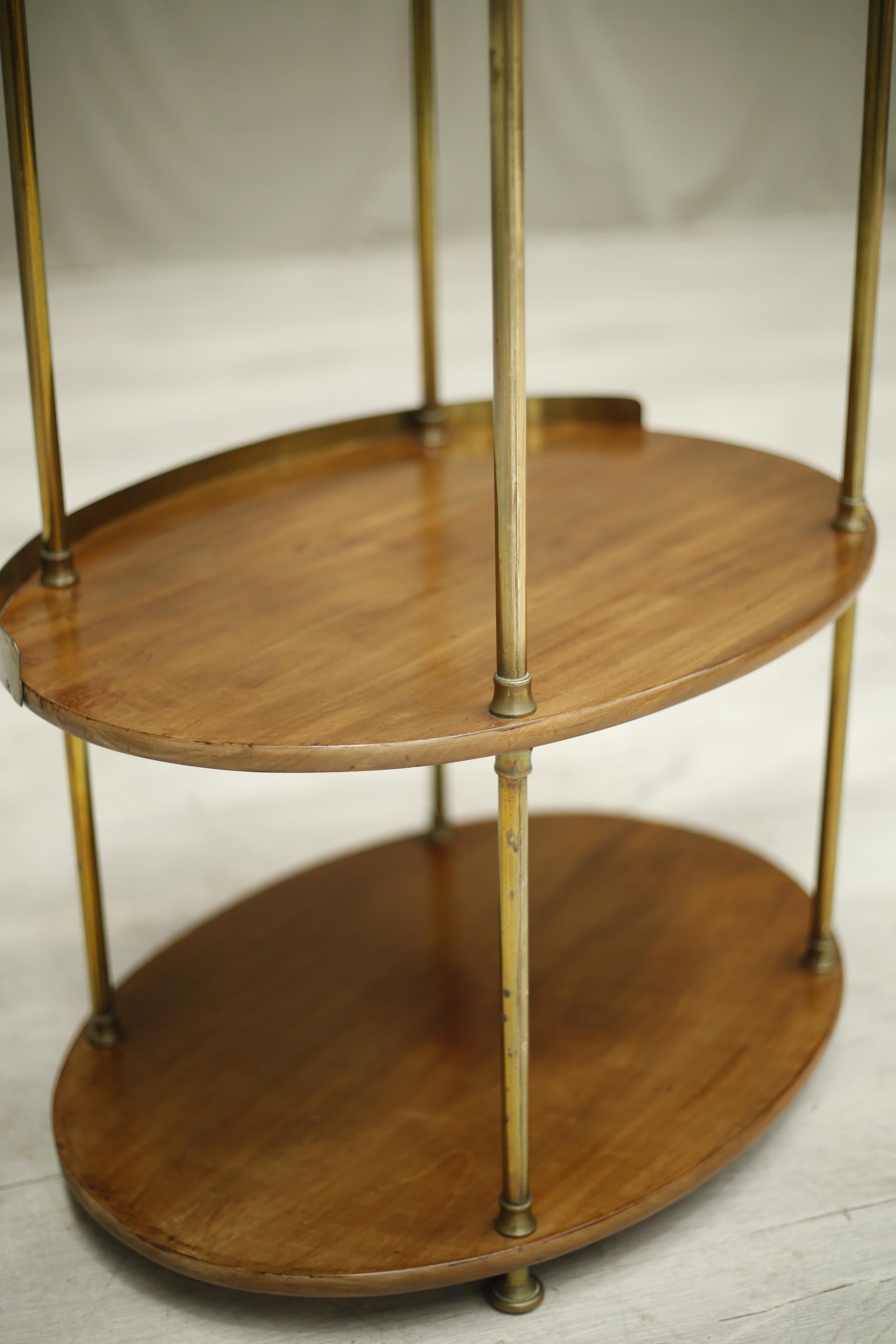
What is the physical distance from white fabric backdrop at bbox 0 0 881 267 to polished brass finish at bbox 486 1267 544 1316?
498 cm

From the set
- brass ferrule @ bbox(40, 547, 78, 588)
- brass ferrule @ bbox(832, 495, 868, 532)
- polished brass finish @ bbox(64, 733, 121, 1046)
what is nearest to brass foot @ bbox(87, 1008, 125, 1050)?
polished brass finish @ bbox(64, 733, 121, 1046)

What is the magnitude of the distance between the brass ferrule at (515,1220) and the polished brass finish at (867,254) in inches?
22.7

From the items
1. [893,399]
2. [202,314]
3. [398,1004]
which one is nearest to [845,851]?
[398,1004]

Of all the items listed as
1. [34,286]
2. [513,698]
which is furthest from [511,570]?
[34,286]

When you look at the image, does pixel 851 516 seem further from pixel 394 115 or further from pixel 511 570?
pixel 394 115

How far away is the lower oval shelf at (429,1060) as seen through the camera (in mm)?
1145

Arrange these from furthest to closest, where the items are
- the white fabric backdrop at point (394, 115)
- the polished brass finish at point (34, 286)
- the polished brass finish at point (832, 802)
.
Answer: the white fabric backdrop at point (394, 115) < the polished brass finish at point (832, 802) < the polished brass finish at point (34, 286)

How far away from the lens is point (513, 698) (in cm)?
93

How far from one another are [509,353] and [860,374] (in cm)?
50

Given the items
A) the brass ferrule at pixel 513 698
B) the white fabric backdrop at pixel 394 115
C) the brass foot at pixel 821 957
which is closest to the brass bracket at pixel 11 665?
the brass ferrule at pixel 513 698

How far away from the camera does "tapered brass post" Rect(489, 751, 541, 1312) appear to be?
967 millimetres

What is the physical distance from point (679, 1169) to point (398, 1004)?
33 cm

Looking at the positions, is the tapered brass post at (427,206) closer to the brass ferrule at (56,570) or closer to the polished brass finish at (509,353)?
the brass ferrule at (56,570)

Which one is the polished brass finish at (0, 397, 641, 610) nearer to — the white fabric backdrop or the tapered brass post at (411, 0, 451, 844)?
the tapered brass post at (411, 0, 451, 844)
